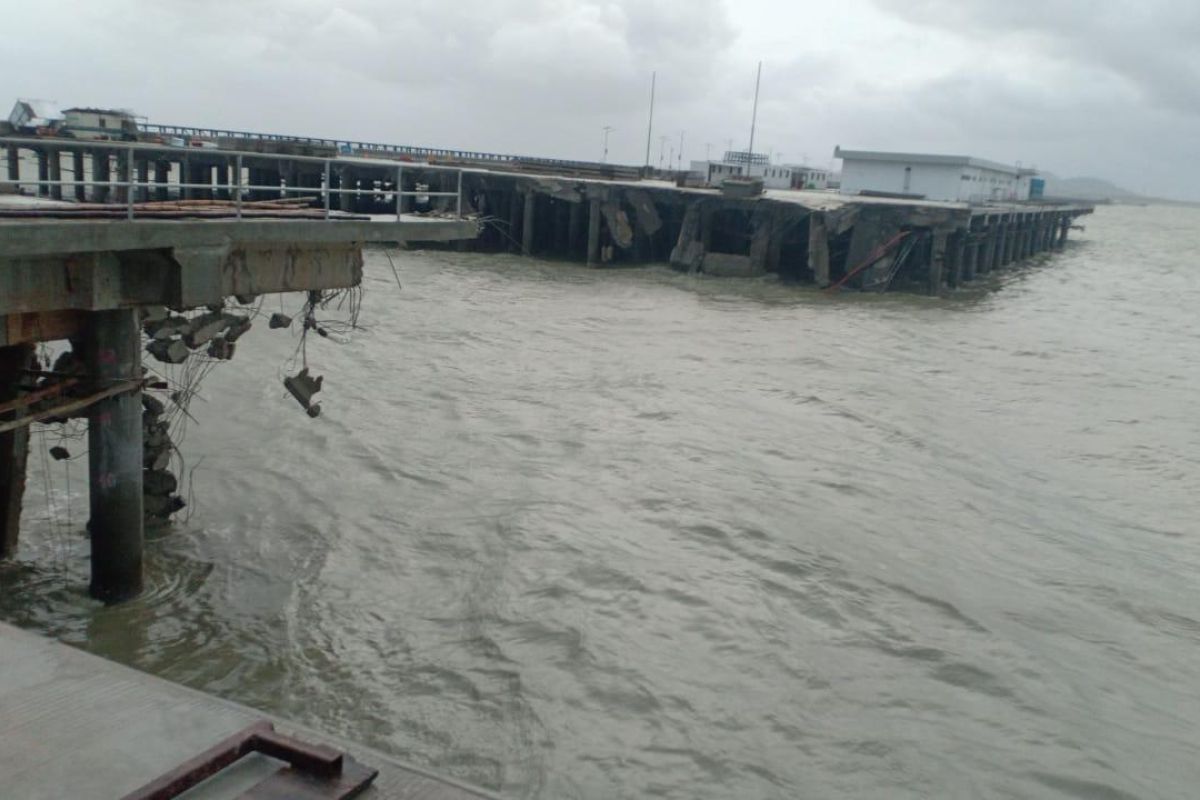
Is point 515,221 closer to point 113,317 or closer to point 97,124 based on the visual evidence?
point 97,124

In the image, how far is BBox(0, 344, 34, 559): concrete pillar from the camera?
838 cm

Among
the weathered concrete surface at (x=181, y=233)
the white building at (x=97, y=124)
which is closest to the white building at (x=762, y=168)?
the white building at (x=97, y=124)

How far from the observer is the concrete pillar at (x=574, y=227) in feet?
128

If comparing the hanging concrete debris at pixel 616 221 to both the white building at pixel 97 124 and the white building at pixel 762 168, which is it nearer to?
the white building at pixel 97 124

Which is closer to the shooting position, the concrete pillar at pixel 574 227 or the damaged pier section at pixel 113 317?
the damaged pier section at pixel 113 317

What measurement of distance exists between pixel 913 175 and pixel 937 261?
21904 millimetres

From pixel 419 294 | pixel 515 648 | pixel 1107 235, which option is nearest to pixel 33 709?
pixel 515 648

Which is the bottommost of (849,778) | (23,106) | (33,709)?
(849,778)

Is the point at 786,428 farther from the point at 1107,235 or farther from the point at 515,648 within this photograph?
the point at 1107,235

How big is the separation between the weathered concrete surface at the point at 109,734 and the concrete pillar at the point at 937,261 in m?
33.1

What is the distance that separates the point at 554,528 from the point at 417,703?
3818mm

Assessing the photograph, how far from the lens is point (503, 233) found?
3909 cm

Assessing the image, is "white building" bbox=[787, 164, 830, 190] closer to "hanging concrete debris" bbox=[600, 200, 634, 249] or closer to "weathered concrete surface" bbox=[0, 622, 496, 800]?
"hanging concrete debris" bbox=[600, 200, 634, 249]

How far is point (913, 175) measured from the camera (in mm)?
54000
